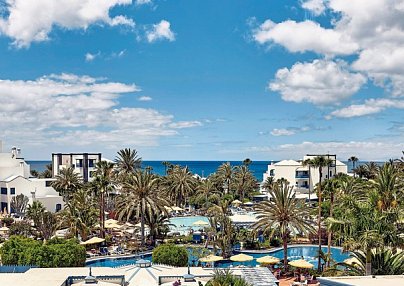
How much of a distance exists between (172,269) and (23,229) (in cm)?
2324

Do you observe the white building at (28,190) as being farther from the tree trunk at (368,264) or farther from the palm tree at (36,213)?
the tree trunk at (368,264)

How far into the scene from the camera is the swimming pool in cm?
5620

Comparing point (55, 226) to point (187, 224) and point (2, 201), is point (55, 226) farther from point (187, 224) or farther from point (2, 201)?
point (2, 201)

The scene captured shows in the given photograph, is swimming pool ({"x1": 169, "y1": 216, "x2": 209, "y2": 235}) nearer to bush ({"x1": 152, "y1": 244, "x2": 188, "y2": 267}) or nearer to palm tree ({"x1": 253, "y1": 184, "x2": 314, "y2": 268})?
bush ({"x1": 152, "y1": 244, "x2": 188, "y2": 267})

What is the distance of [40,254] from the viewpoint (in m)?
33.1

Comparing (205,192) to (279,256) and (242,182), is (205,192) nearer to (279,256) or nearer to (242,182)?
(242,182)

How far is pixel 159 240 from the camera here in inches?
1943

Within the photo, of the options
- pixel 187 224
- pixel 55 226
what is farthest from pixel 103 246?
pixel 187 224

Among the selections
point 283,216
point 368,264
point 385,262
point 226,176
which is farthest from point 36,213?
point 226,176

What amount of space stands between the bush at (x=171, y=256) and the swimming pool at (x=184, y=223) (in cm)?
1809

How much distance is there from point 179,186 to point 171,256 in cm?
3507

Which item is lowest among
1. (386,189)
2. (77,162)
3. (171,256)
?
(171,256)

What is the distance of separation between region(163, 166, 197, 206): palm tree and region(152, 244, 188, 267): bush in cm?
3312

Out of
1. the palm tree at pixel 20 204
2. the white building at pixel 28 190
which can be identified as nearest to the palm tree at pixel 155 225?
the white building at pixel 28 190
